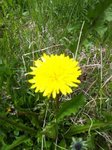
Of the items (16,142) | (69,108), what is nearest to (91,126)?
(69,108)

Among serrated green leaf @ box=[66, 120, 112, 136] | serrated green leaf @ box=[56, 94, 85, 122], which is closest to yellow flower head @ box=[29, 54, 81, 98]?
serrated green leaf @ box=[56, 94, 85, 122]

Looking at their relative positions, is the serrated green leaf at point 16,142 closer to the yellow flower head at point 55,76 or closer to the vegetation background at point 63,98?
the vegetation background at point 63,98

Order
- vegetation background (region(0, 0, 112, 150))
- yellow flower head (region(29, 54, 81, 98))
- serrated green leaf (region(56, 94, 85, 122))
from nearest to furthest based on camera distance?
yellow flower head (region(29, 54, 81, 98)) → serrated green leaf (region(56, 94, 85, 122)) → vegetation background (region(0, 0, 112, 150))

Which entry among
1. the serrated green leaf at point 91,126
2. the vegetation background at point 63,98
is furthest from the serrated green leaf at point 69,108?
the serrated green leaf at point 91,126

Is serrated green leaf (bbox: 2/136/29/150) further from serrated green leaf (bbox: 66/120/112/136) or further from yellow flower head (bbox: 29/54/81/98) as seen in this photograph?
yellow flower head (bbox: 29/54/81/98)

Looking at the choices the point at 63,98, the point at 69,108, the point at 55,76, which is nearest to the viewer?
the point at 55,76

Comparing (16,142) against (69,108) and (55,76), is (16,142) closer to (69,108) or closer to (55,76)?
(69,108)
